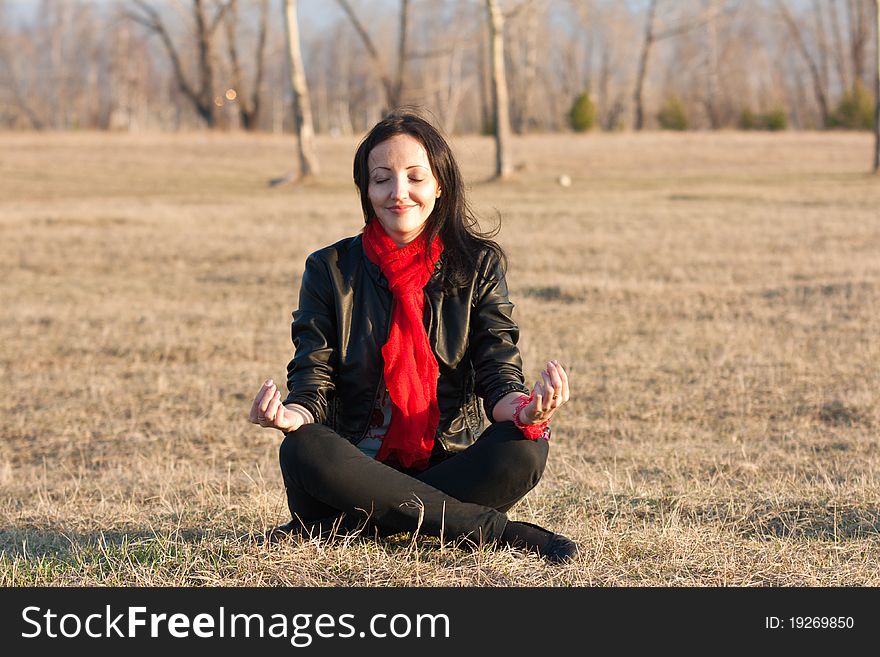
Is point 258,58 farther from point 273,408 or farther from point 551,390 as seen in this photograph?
point 551,390

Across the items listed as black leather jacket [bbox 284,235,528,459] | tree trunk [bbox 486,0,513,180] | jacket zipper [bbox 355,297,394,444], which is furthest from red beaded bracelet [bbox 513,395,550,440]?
tree trunk [bbox 486,0,513,180]

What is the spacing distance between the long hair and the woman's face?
0.03m

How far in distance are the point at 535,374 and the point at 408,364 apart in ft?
17.2

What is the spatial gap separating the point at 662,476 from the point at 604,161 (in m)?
27.2

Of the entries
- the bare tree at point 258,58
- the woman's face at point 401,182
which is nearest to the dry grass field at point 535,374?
the woman's face at point 401,182

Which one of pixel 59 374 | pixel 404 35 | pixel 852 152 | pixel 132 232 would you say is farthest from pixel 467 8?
pixel 59 374

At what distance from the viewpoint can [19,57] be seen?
271ft

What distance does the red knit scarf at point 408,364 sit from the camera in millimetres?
3768

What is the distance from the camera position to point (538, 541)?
145 inches

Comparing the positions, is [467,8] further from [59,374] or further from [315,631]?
[315,631]

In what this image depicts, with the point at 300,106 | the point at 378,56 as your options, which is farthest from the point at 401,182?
the point at 378,56

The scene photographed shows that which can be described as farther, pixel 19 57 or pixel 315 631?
pixel 19 57

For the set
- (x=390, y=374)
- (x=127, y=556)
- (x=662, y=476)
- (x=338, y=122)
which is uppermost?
(x=338, y=122)

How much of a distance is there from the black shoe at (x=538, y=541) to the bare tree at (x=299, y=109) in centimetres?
2444
